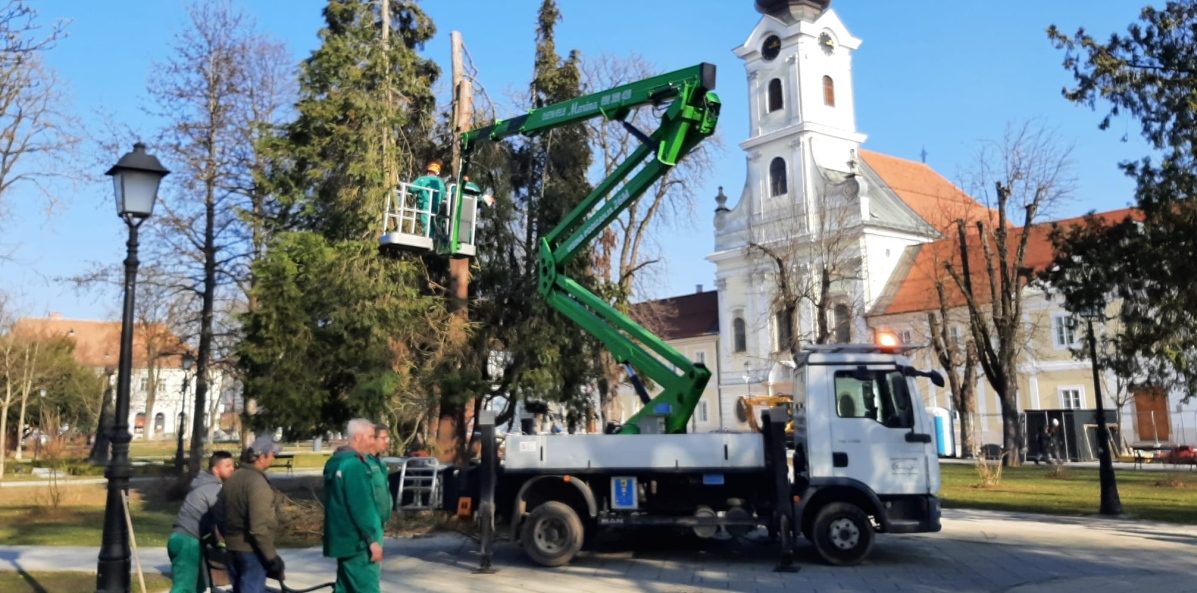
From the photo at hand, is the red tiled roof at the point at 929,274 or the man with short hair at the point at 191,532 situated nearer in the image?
the man with short hair at the point at 191,532

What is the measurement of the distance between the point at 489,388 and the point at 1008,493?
12655mm

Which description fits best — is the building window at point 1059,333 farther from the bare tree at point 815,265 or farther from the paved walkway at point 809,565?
the paved walkway at point 809,565

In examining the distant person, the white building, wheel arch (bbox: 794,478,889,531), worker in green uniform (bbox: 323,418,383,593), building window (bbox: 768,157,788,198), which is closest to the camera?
worker in green uniform (bbox: 323,418,383,593)

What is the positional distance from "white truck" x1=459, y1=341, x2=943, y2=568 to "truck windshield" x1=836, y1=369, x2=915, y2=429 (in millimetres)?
13

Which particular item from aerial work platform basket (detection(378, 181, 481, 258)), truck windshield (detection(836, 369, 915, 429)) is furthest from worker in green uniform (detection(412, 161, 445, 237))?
truck windshield (detection(836, 369, 915, 429))

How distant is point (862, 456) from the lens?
11.4 m

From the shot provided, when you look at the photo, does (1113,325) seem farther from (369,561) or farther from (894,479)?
(369,561)

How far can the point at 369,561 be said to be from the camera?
6504 millimetres

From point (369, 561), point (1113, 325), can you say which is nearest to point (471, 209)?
point (369, 561)

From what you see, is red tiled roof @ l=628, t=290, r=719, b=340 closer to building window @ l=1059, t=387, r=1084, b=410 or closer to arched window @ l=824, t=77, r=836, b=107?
arched window @ l=824, t=77, r=836, b=107

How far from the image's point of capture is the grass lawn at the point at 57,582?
10156 mm

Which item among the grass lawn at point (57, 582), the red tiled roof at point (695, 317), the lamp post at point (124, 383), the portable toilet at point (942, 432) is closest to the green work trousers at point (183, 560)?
the lamp post at point (124, 383)

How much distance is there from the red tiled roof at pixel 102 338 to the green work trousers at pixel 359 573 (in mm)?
9140

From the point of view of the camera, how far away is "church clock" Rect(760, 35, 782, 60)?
59.1 meters
